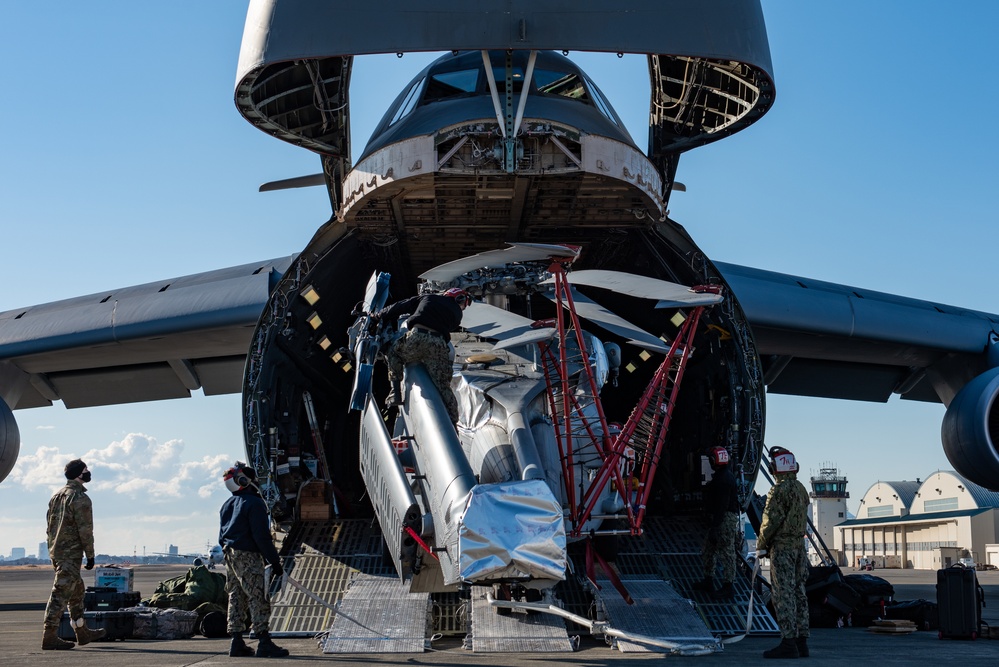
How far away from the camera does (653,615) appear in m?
9.33

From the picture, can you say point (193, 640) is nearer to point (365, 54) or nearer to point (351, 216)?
point (351, 216)

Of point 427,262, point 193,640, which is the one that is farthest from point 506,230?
point 193,640

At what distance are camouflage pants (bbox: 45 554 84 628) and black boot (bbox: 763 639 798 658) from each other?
19.1 feet

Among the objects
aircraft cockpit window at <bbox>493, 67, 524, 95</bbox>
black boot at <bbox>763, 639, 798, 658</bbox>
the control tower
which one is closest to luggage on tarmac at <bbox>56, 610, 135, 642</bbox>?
black boot at <bbox>763, 639, 798, 658</bbox>

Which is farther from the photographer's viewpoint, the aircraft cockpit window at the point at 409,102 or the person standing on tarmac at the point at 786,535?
the aircraft cockpit window at the point at 409,102

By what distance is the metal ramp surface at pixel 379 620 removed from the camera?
8.52 metres

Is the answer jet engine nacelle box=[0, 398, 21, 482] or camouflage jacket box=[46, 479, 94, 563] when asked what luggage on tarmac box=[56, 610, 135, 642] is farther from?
jet engine nacelle box=[0, 398, 21, 482]

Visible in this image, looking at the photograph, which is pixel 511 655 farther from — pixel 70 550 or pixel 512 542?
pixel 70 550

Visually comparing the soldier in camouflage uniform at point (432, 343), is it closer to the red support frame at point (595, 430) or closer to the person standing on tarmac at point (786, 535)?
the red support frame at point (595, 430)

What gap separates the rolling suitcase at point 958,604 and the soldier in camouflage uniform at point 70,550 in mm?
7489

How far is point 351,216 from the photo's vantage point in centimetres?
1168

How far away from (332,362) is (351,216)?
3.51m

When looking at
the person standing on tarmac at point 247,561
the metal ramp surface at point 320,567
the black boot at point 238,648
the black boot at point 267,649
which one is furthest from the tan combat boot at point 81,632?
the black boot at point 267,649

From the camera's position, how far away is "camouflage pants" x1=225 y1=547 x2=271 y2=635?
27.4 ft
